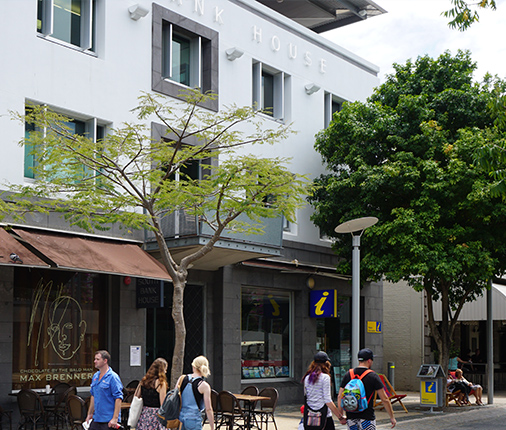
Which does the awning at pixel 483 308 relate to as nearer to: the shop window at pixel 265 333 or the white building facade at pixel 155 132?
the white building facade at pixel 155 132

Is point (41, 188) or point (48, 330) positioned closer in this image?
point (41, 188)

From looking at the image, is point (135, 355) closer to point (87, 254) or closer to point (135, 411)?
point (87, 254)

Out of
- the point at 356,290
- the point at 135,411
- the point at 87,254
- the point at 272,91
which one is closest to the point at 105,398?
the point at 135,411

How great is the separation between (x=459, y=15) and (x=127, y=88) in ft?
27.9

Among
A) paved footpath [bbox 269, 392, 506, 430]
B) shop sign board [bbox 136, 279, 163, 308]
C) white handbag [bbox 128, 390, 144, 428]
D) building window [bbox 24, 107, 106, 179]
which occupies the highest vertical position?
building window [bbox 24, 107, 106, 179]

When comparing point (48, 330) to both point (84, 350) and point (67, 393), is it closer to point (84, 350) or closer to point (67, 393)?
point (84, 350)

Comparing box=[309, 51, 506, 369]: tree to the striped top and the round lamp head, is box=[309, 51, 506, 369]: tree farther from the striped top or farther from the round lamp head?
the striped top

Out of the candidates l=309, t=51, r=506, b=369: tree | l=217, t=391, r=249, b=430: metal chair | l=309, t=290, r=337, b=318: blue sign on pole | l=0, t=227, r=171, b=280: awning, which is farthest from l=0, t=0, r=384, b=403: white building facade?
l=217, t=391, r=249, b=430: metal chair

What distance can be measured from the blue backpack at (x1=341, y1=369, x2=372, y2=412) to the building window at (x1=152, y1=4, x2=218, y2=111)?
10.3 meters

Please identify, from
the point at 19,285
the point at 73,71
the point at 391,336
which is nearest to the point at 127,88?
the point at 73,71

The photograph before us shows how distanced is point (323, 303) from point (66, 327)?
815cm

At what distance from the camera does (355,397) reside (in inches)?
360

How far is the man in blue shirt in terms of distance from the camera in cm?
934

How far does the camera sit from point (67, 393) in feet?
44.8
